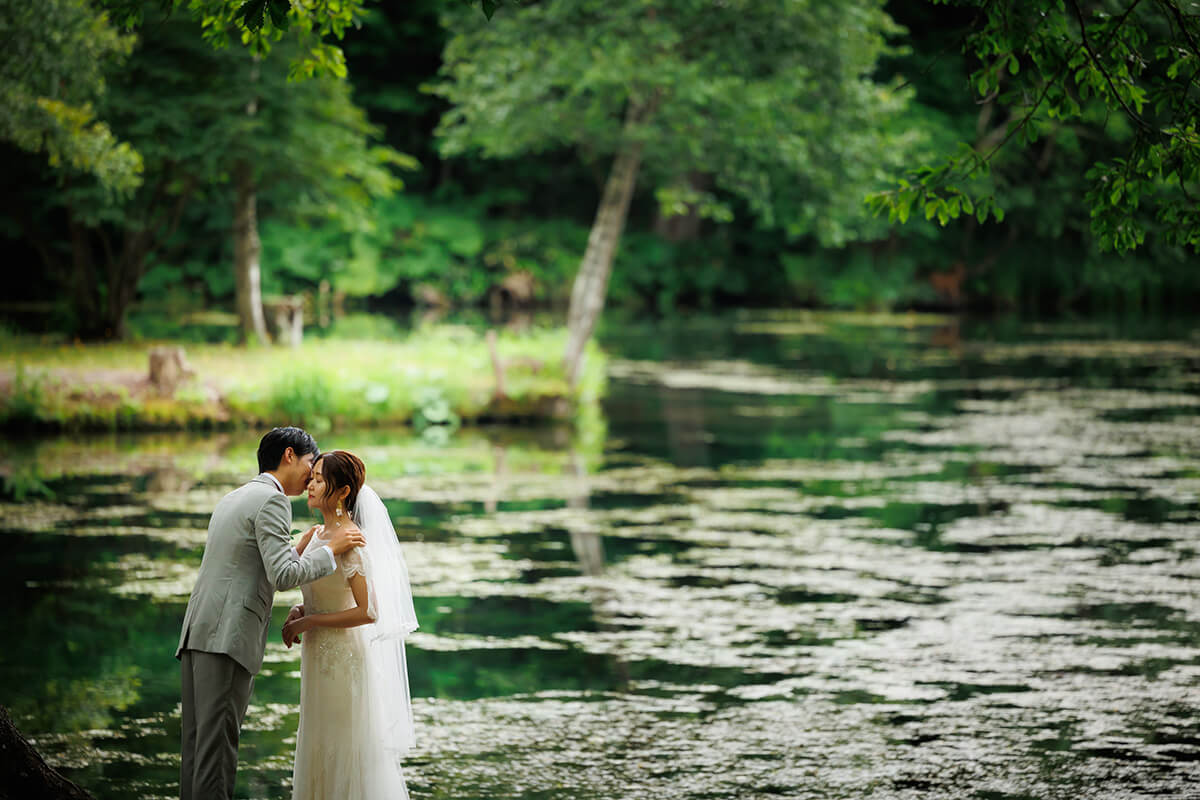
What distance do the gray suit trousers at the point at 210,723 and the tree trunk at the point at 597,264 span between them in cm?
1859

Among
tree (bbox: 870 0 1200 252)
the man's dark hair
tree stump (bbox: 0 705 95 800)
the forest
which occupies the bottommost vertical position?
tree stump (bbox: 0 705 95 800)

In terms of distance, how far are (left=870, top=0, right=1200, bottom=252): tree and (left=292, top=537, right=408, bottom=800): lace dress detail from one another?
11.3ft

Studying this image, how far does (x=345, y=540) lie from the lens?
19.6 feet

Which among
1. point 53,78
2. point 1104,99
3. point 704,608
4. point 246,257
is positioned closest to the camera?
point 1104,99

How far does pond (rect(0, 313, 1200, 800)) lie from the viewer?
7.95 metres

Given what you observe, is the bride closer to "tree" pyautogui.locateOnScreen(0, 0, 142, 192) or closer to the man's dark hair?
the man's dark hair

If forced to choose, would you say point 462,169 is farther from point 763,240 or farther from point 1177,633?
point 1177,633

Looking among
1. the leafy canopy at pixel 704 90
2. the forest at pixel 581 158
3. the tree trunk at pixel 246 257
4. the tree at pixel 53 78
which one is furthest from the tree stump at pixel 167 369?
the tree trunk at pixel 246 257

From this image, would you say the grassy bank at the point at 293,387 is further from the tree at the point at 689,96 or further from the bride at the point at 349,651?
the bride at the point at 349,651

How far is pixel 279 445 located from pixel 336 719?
3.65ft

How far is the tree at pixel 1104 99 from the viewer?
23.5 ft

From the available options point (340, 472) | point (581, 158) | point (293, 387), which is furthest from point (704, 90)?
point (340, 472)

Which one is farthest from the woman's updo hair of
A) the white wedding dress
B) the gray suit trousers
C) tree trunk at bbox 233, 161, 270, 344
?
tree trunk at bbox 233, 161, 270, 344

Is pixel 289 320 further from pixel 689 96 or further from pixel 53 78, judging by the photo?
pixel 53 78
